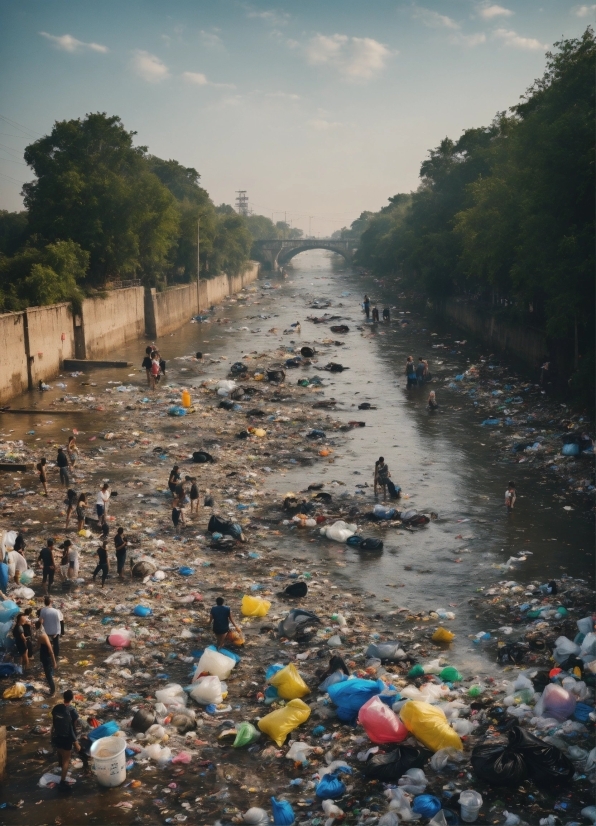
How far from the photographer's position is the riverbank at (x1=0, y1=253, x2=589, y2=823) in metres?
8.24

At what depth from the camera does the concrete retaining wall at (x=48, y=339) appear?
3056 cm

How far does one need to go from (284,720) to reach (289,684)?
731 millimetres

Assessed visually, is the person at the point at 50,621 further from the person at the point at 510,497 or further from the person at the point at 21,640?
the person at the point at 510,497

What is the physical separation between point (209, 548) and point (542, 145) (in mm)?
15642

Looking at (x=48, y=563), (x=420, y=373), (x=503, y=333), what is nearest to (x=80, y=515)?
(x=48, y=563)

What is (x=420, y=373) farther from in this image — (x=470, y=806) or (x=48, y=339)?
(x=470, y=806)

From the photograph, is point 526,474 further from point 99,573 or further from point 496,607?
point 99,573

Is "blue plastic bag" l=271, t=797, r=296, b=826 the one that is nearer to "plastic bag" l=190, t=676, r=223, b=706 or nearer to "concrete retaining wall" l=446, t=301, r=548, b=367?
"plastic bag" l=190, t=676, r=223, b=706

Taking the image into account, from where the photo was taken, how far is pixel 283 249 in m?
140

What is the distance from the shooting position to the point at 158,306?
49719 mm

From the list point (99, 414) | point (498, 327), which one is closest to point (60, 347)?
point (99, 414)

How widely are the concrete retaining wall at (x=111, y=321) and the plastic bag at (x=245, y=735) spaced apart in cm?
2989

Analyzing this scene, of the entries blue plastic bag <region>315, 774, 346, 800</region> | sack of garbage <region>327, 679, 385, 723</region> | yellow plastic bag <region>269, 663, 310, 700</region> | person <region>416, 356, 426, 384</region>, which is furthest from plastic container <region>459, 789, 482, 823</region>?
person <region>416, 356, 426, 384</region>

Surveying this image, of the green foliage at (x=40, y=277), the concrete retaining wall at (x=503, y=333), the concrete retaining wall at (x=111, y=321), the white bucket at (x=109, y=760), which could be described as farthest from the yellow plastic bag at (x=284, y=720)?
the concrete retaining wall at (x=111, y=321)
